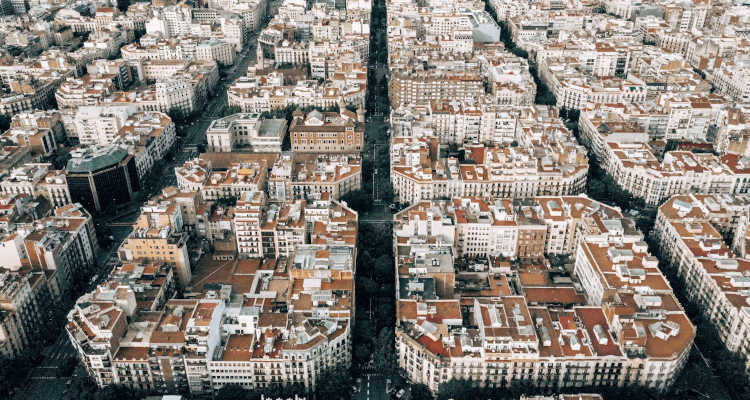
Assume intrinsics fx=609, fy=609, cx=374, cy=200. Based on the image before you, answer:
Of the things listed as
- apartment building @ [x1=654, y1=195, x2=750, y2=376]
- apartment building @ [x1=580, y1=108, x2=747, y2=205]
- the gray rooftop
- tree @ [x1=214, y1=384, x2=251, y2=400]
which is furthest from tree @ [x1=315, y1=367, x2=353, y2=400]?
apartment building @ [x1=580, y1=108, x2=747, y2=205]

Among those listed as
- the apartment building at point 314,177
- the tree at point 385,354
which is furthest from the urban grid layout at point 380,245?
the apartment building at point 314,177

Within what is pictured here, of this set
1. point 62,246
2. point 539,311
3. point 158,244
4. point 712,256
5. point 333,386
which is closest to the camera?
point 333,386

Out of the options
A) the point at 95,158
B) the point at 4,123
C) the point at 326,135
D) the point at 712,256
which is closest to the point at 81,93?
the point at 4,123

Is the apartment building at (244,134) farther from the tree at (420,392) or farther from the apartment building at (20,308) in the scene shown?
the tree at (420,392)

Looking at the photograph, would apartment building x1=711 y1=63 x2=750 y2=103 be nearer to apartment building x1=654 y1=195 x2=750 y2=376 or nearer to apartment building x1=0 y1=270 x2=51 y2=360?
apartment building x1=654 y1=195 x2=750 y2=376

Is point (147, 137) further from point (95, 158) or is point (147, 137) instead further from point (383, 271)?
point (383, 271)

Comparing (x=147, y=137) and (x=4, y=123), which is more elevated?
(x=147, y=137)

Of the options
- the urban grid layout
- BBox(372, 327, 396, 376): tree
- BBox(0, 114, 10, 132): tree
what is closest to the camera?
the urban grid layout
